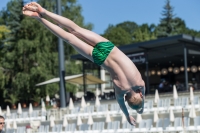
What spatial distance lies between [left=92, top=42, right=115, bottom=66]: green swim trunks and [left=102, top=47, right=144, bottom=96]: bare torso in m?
0.04

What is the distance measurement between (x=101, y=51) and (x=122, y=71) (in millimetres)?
355

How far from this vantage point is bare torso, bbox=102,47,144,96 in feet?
15.9

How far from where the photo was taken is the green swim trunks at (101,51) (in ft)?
16.3

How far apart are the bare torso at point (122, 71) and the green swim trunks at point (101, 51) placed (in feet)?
0.14

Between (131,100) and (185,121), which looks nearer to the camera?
(131,100)

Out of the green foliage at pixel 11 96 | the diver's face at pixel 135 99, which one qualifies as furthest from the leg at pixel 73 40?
the green foliage at pixel 11 96

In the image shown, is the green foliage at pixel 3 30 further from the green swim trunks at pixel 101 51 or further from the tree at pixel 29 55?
the green swim trunks at pixel 101 51

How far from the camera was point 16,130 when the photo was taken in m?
14.9

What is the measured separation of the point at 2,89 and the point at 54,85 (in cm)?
567

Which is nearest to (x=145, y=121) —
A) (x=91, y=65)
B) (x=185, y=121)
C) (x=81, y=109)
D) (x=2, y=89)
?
(x=185, y=121)

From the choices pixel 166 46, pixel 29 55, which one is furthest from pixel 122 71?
pixel 29 55

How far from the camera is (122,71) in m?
4.88

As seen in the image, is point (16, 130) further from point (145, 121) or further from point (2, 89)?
A: point (2, 89)

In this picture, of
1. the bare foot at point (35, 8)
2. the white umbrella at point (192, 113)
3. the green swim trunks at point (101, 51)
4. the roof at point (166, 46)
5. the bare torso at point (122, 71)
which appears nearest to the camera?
the bare torso at point (122, 71)
